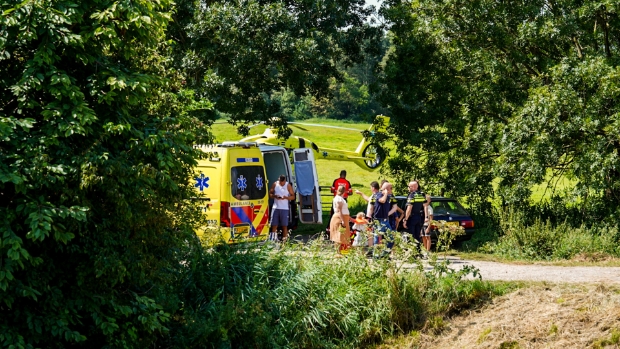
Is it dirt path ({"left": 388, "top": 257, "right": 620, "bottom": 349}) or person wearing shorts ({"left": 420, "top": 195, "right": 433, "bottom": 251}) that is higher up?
person wearing shorts ({"left": 420, "top": 195, "right": 433, "bottom": 251})

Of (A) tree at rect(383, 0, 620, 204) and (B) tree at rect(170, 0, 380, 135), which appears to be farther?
(B) tree at rect(170, 0, 380, 135)

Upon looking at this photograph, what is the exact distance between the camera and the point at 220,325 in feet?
37.0

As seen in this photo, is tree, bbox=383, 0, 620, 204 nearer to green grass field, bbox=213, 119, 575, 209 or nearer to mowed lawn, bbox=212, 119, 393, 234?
mowed lawn, bbox=212, 119, 393, 234

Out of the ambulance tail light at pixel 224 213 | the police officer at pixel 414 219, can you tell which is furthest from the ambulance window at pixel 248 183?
the police officer at pixel 414 219

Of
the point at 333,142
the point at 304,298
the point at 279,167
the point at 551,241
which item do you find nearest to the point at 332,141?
the point at 333,142

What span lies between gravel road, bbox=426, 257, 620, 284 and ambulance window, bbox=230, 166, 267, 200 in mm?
4723

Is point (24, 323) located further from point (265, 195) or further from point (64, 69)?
point (265, 195)

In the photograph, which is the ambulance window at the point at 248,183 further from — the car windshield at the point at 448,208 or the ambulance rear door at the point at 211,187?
the car windshield at the point at 448,208

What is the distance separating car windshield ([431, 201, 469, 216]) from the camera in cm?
2012

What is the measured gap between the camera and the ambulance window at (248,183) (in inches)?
720

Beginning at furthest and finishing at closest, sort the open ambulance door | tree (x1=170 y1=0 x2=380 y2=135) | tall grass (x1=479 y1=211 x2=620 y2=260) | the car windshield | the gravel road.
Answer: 1. tree (x1=170 y1=0 x2=380 y2=135)
2. the open ambulance door
3. the car windshield
4. tall grass (x1=479 y1=211 x2=620 y2=260)
5. the gravel road

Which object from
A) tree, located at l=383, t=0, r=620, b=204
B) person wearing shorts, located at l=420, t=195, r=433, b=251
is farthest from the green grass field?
person wearing shorts, located at l=420, t=195, r=433, b=251

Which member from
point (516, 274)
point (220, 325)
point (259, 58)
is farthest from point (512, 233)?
point (220, 325)

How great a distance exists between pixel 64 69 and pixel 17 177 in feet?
5.53
